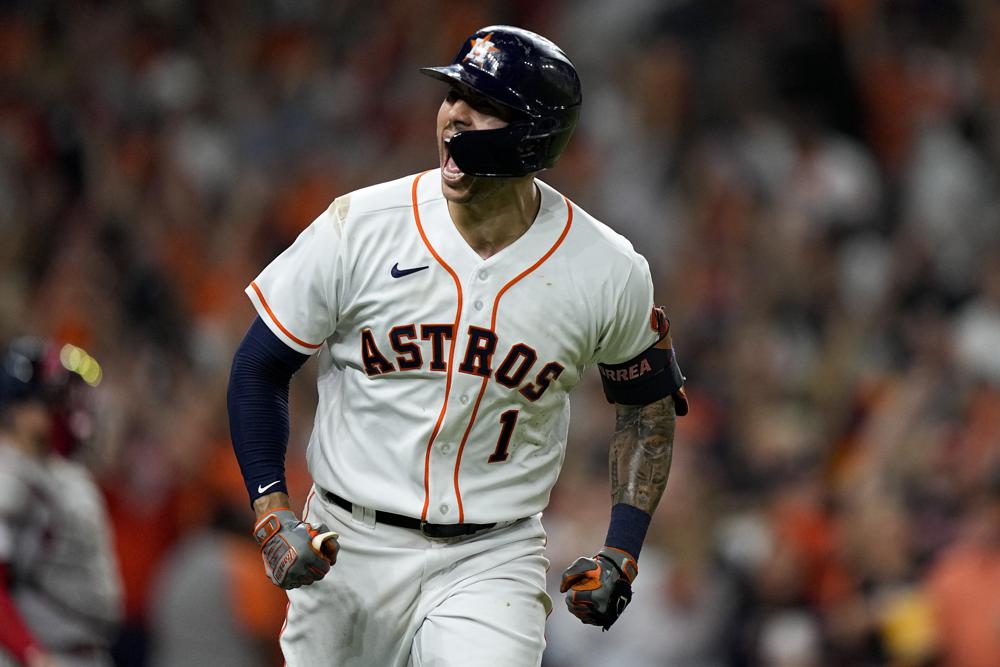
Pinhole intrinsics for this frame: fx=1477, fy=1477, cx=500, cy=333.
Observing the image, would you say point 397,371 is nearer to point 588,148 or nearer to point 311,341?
point 311,341

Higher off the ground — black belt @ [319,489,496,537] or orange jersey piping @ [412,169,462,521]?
orange jersey piping @ [412,169,462,521]

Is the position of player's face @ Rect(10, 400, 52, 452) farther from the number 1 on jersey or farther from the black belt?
the number 1 on jersey

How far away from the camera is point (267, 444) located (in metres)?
3.47

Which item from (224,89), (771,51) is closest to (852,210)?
(771,51)

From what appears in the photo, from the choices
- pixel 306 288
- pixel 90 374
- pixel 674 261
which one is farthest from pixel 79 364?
pixel 674 261

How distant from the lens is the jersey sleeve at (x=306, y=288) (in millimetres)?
3422

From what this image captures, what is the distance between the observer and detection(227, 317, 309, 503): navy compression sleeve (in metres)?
3.46

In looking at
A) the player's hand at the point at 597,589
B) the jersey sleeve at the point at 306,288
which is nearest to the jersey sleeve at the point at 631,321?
the player's hand at the point at 597,589

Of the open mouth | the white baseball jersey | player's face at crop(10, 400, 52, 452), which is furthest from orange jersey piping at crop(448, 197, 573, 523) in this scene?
player's face at crop(10, 400, 52, 452)

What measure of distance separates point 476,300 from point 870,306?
5.42 metres

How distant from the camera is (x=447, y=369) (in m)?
3.45

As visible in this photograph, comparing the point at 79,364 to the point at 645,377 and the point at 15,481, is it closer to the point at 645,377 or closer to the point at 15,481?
the point at 15,481

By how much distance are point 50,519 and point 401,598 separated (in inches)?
84.8

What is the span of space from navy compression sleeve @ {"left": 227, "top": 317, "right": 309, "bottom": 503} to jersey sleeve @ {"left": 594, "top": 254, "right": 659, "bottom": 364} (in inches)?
29.1
